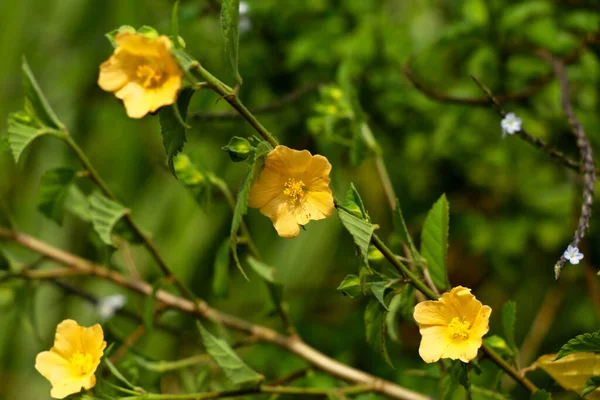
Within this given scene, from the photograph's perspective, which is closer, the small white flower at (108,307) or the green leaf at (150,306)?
the green leaf at (150,306)

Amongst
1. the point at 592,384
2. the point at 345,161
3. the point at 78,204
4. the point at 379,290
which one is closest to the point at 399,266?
the point at 379,290

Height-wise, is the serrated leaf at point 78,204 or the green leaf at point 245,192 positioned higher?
the green leaf at point 245,192

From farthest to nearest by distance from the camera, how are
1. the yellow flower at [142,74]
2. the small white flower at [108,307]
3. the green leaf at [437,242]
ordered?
the small white flower at [108,307]
the green leaf at [437,242]
the yellow flower at [142,74]

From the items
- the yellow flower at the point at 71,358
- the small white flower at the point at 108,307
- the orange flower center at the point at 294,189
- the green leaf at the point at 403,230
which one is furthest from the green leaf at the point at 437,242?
the small white flower at the point at 108,307

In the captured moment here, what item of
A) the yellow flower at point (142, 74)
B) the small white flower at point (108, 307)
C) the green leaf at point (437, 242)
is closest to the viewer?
the yellow flower at point (142, 74)

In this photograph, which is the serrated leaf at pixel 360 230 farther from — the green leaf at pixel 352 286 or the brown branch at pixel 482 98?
the brown branch at pixel 482 98

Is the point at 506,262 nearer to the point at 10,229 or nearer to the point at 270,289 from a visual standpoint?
the point at 270,289

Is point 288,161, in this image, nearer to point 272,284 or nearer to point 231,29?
point 231,29

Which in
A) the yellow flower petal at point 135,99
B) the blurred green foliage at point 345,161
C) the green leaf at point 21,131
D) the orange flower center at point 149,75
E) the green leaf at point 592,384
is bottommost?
the blurred green foliage at point 345,161

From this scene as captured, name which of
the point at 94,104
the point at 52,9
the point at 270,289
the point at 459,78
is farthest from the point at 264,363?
the point at 52,9
